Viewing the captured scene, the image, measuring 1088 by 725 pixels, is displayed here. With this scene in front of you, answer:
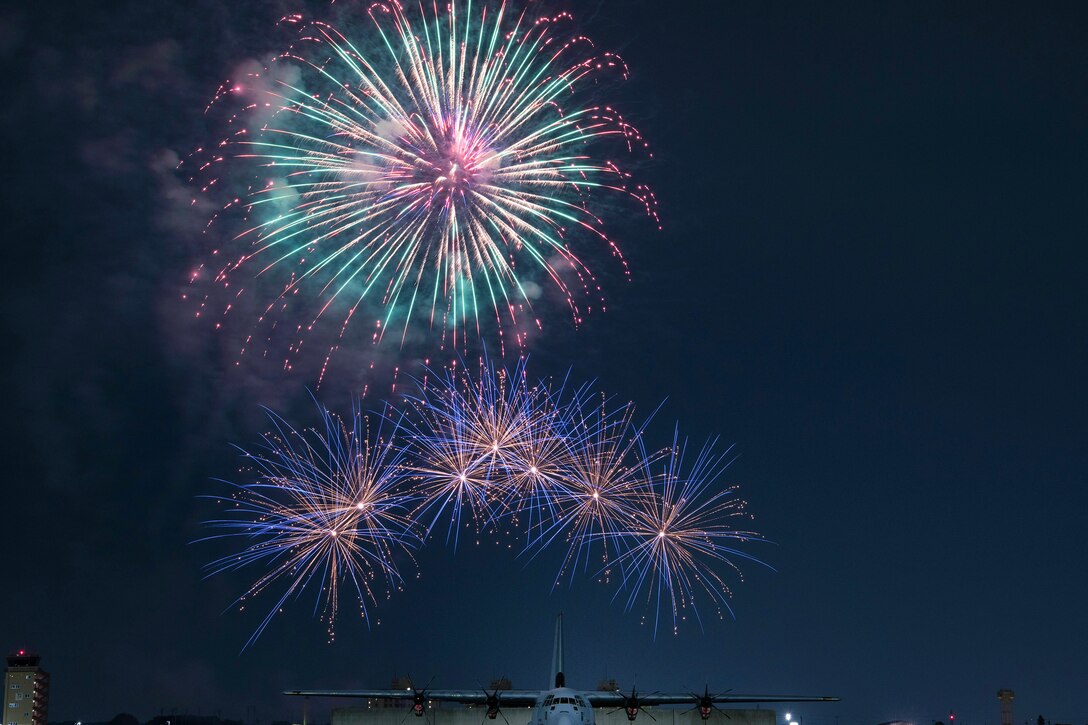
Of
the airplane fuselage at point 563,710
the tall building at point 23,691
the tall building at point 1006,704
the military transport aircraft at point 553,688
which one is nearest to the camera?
the airplane fuselage at point 563,710

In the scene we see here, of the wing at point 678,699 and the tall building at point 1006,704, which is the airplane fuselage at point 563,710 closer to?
the wing at point 678,699

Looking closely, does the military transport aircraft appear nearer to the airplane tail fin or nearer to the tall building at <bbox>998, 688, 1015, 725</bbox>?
the airplane tail fin

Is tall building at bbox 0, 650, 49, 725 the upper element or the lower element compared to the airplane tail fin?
lower

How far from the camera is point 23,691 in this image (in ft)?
493

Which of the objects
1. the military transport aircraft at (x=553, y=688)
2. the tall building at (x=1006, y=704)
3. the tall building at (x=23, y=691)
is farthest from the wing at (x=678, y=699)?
the tall building at (x=23, y=691)

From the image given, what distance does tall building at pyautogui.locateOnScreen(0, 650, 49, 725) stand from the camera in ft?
486

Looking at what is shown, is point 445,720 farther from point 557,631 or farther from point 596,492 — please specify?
point 596,492

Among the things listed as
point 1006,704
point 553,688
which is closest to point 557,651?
point 553,688

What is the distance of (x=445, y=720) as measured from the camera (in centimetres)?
8519

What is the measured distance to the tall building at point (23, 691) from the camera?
5837 inches

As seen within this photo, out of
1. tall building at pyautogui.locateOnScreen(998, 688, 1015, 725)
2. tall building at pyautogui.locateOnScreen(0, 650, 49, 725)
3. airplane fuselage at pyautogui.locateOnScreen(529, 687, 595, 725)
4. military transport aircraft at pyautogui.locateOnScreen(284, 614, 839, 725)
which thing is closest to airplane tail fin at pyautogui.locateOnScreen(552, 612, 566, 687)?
military transport aircraft at pyautogui.locateOnScreen(284, 614, 839, 725)

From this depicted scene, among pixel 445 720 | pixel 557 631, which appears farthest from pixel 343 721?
pixel 557 631

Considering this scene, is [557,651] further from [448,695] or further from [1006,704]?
[1006,704]

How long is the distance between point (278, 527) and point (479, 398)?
1317 centimetres
